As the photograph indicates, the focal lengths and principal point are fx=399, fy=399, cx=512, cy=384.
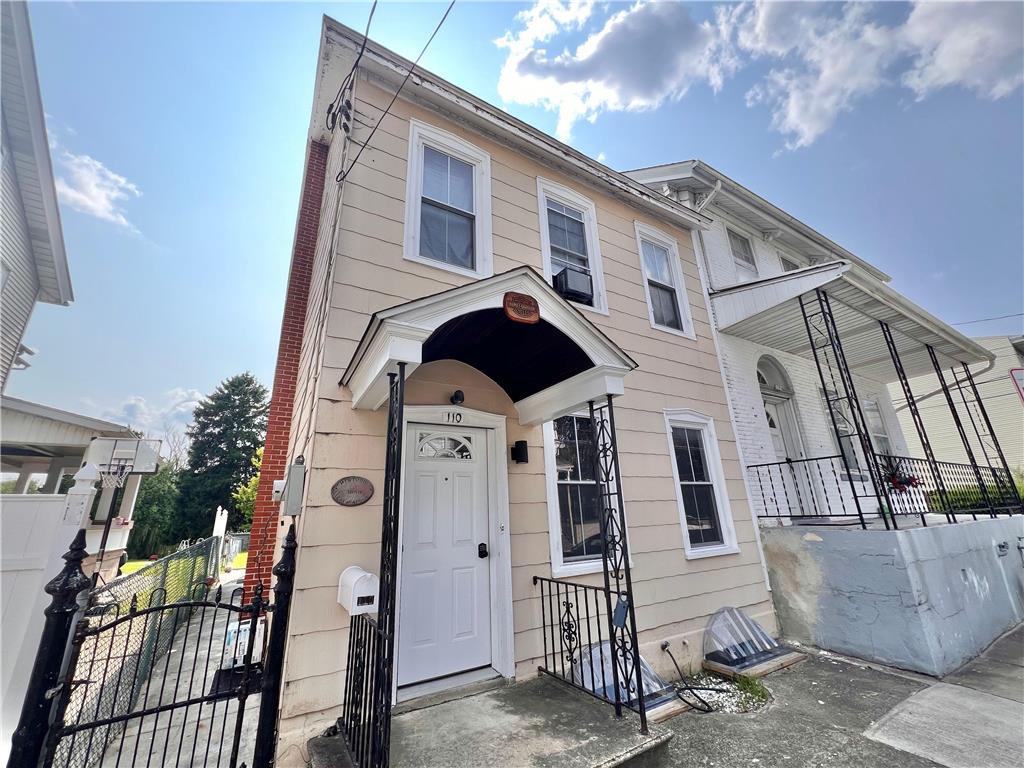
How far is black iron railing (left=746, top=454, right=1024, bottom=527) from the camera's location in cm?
568

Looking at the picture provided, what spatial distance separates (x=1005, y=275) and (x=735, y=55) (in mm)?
13876

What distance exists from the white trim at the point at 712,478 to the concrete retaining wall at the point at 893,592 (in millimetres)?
776

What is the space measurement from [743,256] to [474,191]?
6179 millimetres

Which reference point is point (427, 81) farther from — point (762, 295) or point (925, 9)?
point (925, 9)

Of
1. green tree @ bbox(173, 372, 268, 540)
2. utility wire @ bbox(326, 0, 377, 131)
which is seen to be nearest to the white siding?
utility wire @ bbox(326, 0, 377, 131)

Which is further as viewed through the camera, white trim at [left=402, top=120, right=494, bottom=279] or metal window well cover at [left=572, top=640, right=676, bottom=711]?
white trim at [left=402, top=120, right=494, bottom=279]

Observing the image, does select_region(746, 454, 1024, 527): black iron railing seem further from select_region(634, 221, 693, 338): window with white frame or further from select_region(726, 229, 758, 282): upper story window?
select_region(726, 229, 758, 282): upper story window

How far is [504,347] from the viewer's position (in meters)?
3.83

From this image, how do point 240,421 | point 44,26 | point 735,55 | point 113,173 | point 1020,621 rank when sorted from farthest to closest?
point 240,421, point 735,55, point 1020,621, point 113,173, point 44,26

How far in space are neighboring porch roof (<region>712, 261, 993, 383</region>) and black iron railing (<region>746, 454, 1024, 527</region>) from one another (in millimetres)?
2281

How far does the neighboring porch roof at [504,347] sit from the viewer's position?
9.06ft

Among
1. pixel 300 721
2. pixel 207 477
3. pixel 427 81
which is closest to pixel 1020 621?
pixel 300 721

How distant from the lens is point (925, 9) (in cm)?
682

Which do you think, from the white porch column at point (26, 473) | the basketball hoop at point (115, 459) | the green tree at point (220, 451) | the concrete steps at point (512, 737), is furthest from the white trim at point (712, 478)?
the green tree at point (220, 451)
